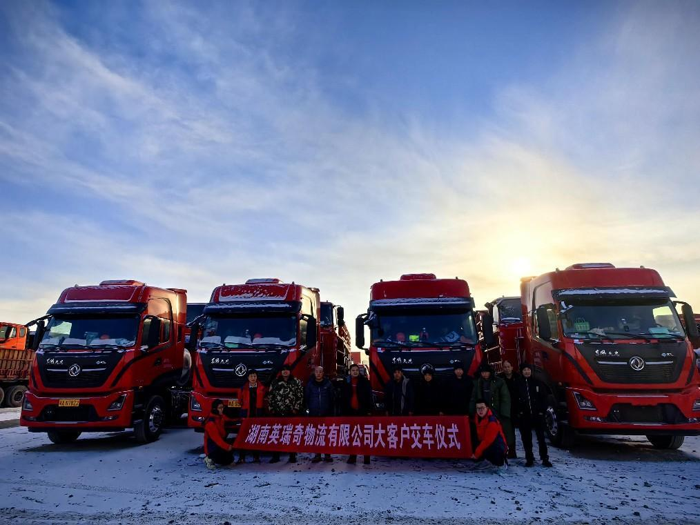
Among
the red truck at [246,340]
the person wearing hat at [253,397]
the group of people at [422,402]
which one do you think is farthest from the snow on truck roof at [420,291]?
the person wearing hat at [253,397]

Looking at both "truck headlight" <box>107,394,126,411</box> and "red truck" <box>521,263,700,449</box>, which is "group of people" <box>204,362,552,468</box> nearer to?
"red truck" <box>521,263,700,449</box>

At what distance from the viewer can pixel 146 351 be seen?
1080 centimetres

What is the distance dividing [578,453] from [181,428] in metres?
10.7

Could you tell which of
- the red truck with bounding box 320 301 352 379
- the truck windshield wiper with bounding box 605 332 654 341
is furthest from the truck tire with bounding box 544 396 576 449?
the red truck with bounding box 320 301 352 379

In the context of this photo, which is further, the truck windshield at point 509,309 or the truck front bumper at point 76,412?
the truck windshield at point 509,309

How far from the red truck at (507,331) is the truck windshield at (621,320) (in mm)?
2622

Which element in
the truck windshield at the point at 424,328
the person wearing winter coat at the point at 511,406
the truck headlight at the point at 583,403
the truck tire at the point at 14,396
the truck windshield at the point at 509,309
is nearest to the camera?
the person wearing winter coat at the point at 511,406

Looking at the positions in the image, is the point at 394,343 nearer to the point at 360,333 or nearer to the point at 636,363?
the point at 360,333

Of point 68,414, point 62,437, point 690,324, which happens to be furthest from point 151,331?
point 690,324

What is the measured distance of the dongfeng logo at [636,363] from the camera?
8594 mm

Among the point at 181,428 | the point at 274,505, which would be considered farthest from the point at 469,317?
the point at 181,428

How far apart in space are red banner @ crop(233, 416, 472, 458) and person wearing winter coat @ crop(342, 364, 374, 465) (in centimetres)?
48

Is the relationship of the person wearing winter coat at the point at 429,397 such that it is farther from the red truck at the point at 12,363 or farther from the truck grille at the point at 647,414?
the red truck at the point at 12,363

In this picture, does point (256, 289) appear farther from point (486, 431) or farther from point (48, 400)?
point (486, 431)
